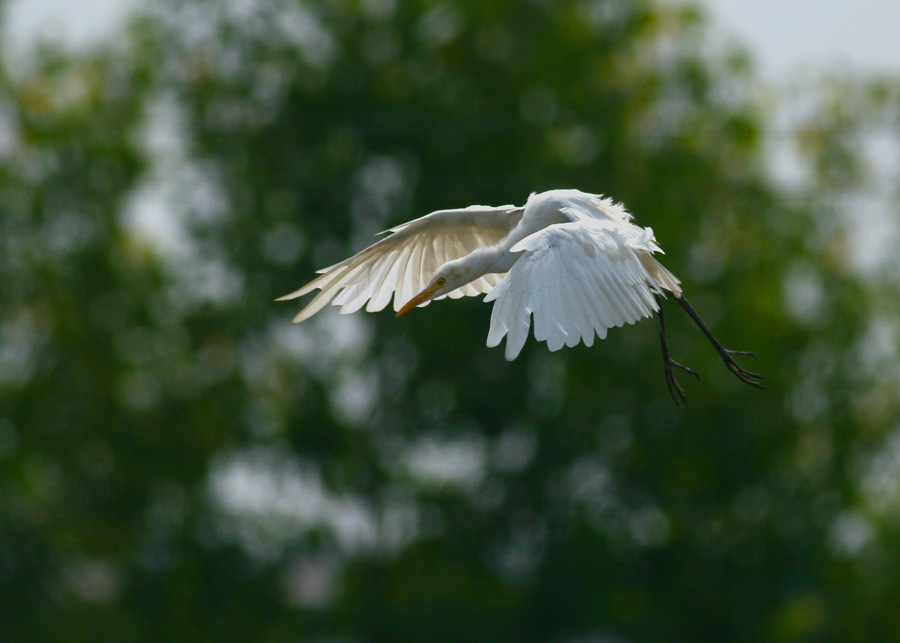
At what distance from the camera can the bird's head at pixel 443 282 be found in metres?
6.96

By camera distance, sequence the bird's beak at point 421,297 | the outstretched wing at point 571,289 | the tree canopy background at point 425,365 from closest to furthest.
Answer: the outstretched wing at point 571,289
the bird's beak at point 421,297
the tree canopy background at point 425,365

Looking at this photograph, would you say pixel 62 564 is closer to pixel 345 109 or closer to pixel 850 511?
pixel 345 109

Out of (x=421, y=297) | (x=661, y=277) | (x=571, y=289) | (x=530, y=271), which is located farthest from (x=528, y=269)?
(x=661, y=277)

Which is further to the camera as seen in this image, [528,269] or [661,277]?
[661,277]

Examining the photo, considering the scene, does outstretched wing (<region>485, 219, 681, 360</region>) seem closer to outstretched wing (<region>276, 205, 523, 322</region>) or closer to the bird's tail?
the bird's tail

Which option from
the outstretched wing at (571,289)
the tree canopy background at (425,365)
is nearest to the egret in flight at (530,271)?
the outstretched wing at (571,289)

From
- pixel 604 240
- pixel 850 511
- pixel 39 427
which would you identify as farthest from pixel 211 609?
pixel 604 240

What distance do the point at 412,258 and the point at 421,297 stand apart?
3.02 ft

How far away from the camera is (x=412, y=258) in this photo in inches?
310

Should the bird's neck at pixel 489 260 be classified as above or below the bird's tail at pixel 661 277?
above

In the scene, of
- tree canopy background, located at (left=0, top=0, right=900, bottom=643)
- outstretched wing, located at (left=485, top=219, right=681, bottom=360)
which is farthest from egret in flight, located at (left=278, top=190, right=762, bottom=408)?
tree canopy background, located at (left=0, top=0, right=900, bottom=643)

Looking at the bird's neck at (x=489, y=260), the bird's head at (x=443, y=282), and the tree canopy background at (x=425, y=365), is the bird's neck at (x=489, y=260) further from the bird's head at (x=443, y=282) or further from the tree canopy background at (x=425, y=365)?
the tree canopy background at (x=425, y=365)

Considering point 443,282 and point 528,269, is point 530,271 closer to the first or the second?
point 528,269

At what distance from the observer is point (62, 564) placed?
2047cm
